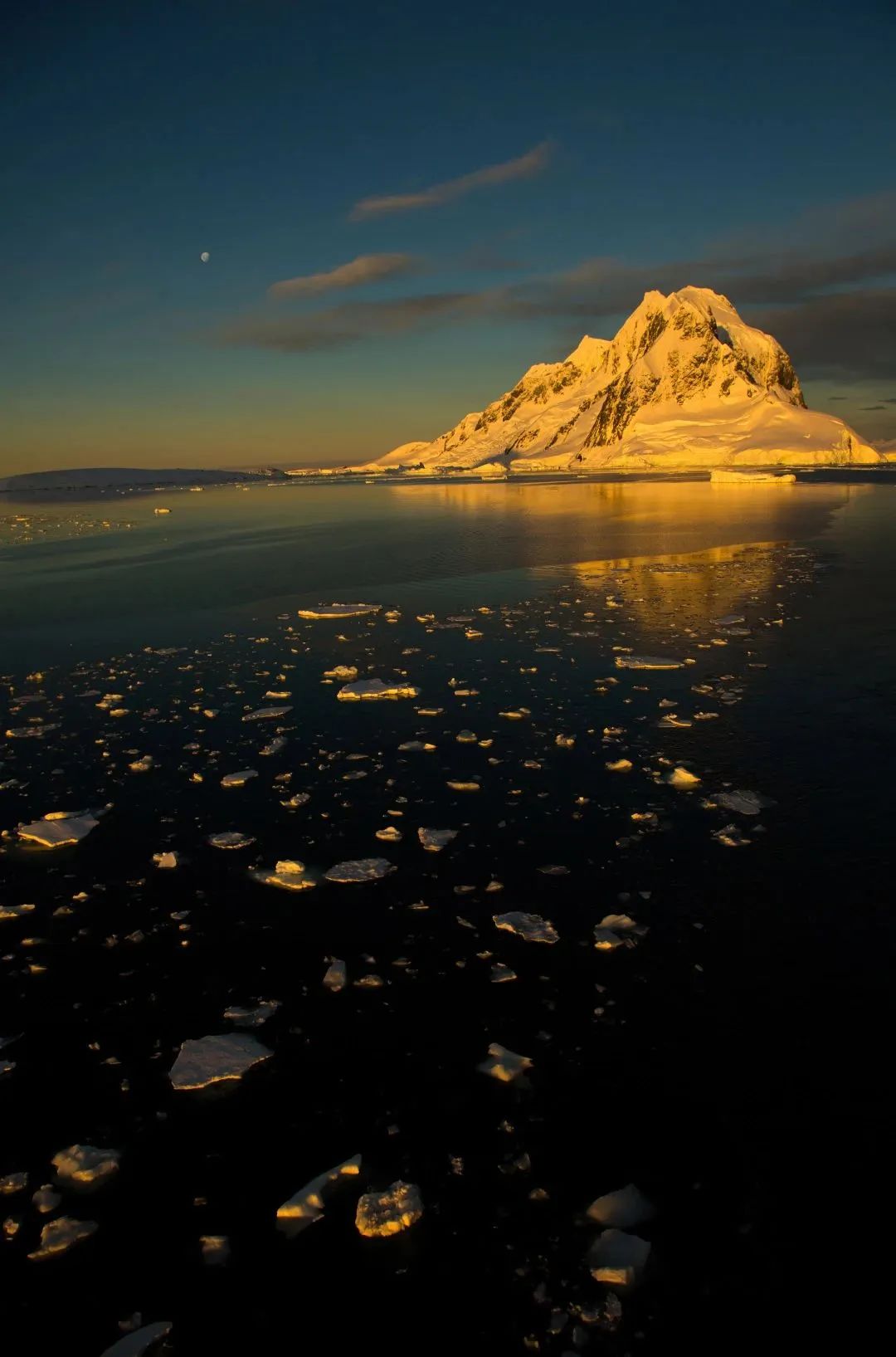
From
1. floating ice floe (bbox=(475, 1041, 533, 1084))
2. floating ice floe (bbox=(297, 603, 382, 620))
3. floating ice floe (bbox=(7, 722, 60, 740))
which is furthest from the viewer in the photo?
floating ice floe (bbox=(297, 603, 382, 620))

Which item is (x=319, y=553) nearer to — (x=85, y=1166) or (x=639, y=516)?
(x=639, y=516)

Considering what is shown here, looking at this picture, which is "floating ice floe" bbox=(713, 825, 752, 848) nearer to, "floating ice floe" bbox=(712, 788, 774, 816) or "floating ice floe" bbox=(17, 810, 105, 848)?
"floating ice floe" bbox=(712, 788, 774, 816)

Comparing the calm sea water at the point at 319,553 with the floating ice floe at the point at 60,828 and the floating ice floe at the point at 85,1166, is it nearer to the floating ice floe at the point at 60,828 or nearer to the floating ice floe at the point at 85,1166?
the floating ice floe at the point at 60,828

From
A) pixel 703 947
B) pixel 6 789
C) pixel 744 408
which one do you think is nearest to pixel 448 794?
pixel 703 947

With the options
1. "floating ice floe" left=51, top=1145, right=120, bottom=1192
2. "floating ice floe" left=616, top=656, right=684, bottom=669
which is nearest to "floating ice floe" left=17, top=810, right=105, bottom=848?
"floating ice floe" left=51, top=1145, right=120, bottom=1192

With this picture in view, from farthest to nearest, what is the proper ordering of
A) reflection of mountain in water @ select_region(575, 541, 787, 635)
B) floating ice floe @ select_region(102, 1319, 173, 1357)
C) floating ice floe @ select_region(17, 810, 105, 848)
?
reflection of mountain in water @ select_region(575, 541, 787, 635) < floating ice floe @ select_region(17, 810, 105, 848) < floating ice floe @ select_region(102, 1319, 173, 1357)

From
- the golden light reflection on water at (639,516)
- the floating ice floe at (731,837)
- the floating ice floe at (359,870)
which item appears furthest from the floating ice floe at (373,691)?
the golden light reflection on water at (639,516)
